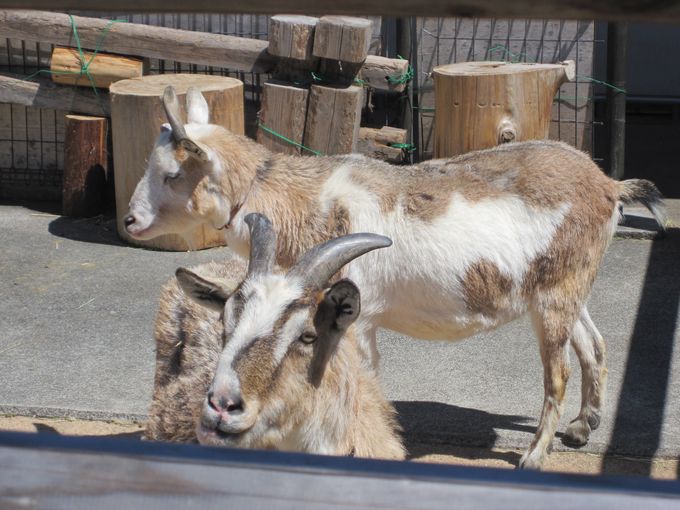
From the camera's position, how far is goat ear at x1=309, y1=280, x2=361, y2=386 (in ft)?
12.1

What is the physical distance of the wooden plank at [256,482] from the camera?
3.71 ft

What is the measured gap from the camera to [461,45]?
921 centimetres

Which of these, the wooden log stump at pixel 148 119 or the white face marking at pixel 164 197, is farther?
the wooden log stump at pixel 148 119

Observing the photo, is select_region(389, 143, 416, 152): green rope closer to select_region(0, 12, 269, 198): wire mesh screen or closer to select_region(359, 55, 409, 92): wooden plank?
select_region(359, 55, 409, 92): wooden plank

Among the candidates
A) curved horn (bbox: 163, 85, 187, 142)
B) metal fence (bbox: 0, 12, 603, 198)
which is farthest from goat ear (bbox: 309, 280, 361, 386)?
metal fence (bbox: 0, 12, 603, 198)

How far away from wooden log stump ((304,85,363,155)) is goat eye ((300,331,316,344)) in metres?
4.71

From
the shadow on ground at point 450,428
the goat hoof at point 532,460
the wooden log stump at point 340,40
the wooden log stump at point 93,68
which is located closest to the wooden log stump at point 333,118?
the wooden log stump at point 340,40

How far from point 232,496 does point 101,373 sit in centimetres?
506

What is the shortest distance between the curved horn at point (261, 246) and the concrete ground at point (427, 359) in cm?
186

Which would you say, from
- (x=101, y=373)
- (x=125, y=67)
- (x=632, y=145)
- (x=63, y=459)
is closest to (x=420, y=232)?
(x=101, y=373)

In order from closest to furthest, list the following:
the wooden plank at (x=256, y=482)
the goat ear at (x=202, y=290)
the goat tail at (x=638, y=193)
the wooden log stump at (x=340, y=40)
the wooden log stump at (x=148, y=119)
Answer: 1. the wooden plank at (x=256, y=482)
2. the goat ear at (x=202, y=290)
3. the goat tail at (x=638, y=193)
4. the wooden log stump at (x=148, y=119)
5. the wooden log stump at (x=340, y=40)

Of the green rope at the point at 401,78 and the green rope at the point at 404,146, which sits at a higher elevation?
the green rope at the point at 401,78

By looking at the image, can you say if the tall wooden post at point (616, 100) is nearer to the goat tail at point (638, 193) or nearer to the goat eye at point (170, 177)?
the goat tail at point (638, 193)

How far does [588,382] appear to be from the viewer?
529cm
